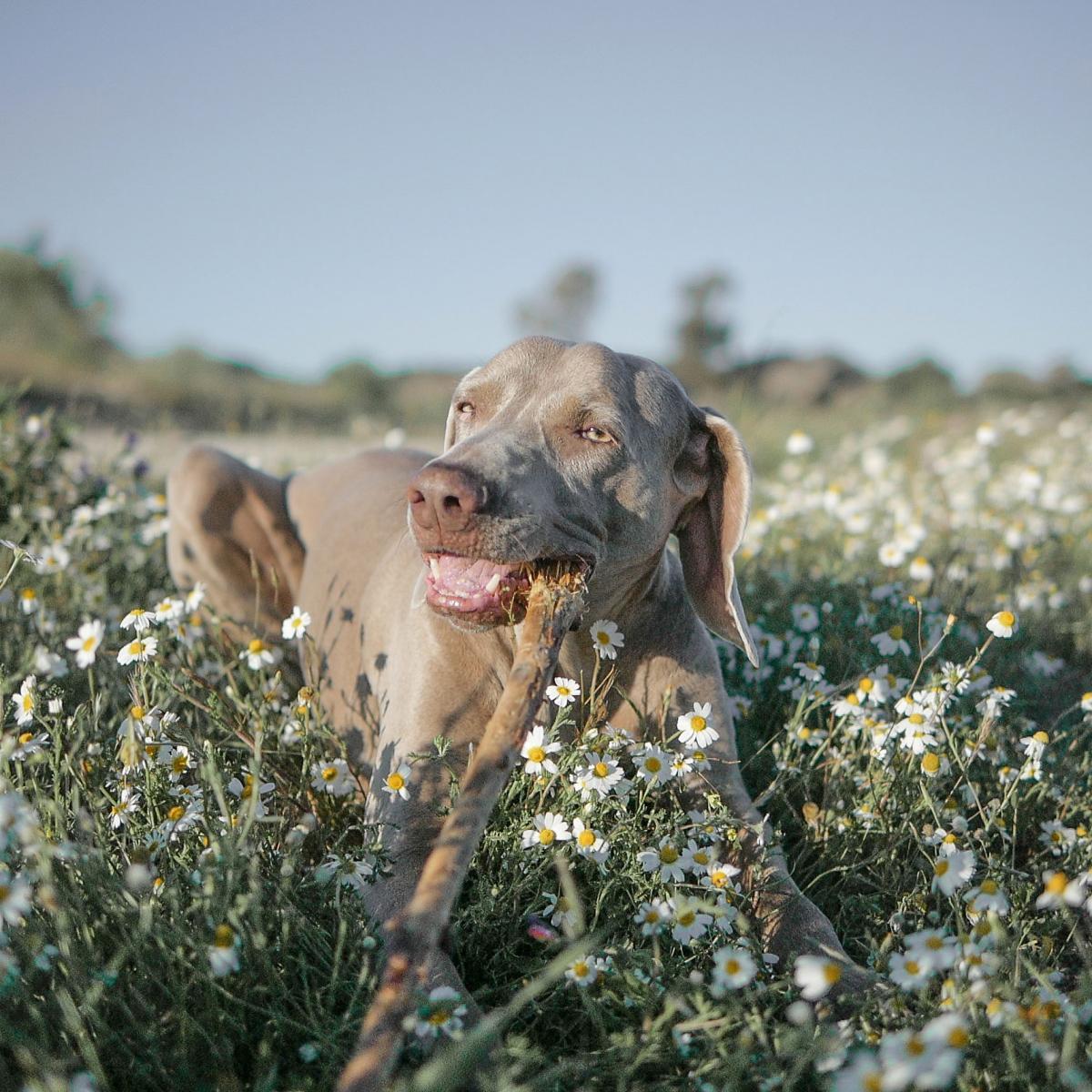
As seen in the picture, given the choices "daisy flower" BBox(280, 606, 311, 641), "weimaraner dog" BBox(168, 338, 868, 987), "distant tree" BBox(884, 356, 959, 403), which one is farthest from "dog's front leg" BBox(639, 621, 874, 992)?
Answer: "distant tree" BBox(884, 356, 959, 403)

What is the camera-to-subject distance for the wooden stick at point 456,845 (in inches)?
55.2

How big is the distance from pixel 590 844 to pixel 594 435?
3.31ft

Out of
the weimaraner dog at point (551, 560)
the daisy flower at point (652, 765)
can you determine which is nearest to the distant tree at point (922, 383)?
the weimaraner dog at point (551, 560)

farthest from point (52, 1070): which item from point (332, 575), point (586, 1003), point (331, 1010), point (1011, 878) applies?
point (332, 575)

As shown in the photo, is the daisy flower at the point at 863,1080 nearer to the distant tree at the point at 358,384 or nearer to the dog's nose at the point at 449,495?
the dog's nose at the point at 449,495

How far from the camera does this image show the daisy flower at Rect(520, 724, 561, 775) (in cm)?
215

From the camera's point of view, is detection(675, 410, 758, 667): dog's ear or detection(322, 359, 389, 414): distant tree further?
detection(322, 359, 389, 414): distant tree

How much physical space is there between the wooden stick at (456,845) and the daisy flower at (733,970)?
45 centimetres

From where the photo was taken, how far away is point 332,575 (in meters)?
3.60

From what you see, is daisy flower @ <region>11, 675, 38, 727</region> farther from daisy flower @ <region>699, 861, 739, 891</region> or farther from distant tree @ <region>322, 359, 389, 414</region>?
A: distant tree @ <region>322, 359, 389, 414</region>

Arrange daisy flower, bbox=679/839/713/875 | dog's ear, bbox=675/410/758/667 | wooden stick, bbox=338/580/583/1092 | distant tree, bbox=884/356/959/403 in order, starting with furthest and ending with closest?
distant tree, bbox=884/356/959/403 → dog's ear, bbox=675/410/758/667 → daisy flower, bbox=679/839/713/875 → wooden stick, bbox=338/580/583/1092

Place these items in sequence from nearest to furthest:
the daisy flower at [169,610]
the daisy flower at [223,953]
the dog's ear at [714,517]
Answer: the daisy flower at [223,953] → the daisy flower at [169,610] → the dog's ear at [714,517]

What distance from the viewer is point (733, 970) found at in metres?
1.71

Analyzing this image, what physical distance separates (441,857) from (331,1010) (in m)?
0.45
